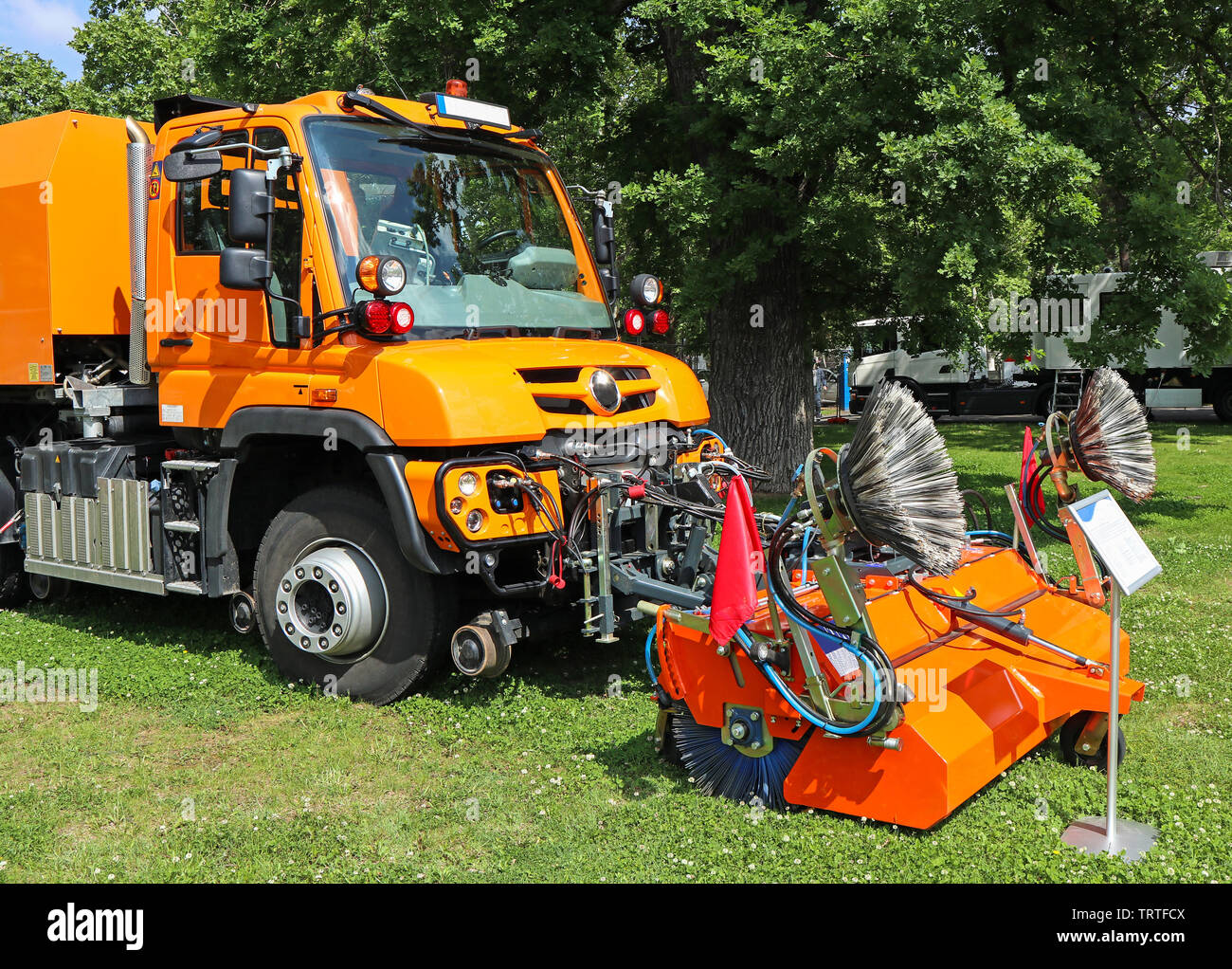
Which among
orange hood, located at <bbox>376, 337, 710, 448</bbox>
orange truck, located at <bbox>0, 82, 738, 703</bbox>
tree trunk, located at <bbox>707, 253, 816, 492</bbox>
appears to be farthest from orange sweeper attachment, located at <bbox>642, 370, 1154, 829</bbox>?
tree trunk, located at <bbox>707, 253, 816, 492</bbox>

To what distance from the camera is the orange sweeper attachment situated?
161 inches

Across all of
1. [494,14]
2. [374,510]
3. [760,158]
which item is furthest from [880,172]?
[374,510]

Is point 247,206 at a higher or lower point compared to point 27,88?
lower

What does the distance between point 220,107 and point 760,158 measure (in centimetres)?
500

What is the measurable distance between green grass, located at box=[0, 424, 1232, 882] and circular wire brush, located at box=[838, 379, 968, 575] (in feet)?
3.80

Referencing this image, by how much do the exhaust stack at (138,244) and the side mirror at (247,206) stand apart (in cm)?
151

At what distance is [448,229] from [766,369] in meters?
6.71

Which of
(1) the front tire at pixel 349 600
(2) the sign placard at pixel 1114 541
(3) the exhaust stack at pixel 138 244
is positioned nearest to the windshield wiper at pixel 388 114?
(3) the exhaust stack at pixel 138 244

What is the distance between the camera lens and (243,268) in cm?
564

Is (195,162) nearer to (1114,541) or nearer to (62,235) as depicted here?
(62,235)

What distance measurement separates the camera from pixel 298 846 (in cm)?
446

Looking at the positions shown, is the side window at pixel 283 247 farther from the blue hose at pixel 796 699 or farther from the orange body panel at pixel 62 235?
the blue hose at pixel 796 699

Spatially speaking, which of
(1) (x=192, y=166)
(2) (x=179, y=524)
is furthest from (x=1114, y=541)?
(2) (x=179, y=524)

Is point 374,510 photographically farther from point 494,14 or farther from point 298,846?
point 494,14
